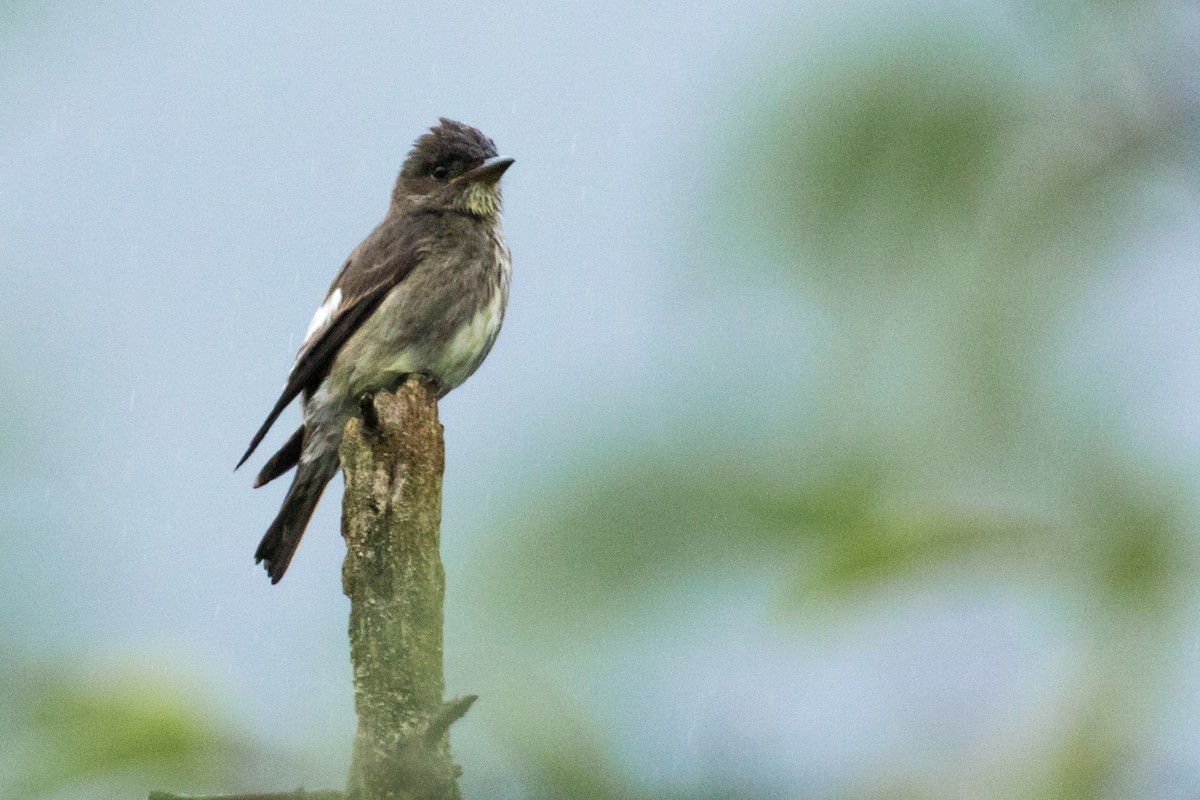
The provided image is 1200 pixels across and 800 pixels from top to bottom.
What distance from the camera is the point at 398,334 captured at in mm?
5875

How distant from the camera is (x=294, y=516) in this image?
18.5 feet

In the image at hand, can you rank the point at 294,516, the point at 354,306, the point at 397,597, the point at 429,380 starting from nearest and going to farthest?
the point at 397,597 → the point at 294,516 → the point at 429,380 → the point at 354,306

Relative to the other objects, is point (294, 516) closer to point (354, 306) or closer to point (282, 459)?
point (282, 459)

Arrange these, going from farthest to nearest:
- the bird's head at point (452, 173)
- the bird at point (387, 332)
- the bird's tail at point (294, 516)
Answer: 1. the bird's head at point (452, 173)
2. the bird at point (387, 332)
3. the bird's tail at point (294, 516)

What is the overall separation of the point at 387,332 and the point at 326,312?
1.85 feet

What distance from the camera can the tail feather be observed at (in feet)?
19.2

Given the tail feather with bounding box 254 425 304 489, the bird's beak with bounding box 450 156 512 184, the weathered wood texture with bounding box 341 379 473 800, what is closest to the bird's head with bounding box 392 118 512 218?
the bird's beak with bounding box 450 156 512 184

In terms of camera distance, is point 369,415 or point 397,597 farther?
point 369,415

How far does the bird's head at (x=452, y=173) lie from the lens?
21.6 feet

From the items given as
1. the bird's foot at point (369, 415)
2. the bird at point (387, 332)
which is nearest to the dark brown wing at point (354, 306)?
the bird at point (387, 332)

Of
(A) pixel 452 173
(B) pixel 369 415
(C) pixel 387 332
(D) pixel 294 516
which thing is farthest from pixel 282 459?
(B) pixel 369 415

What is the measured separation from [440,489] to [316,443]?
118 inches

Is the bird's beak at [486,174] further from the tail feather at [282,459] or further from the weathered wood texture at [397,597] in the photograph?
the weathered wood texture at [397,597]

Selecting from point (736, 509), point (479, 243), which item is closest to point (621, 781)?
point (736, 509)
